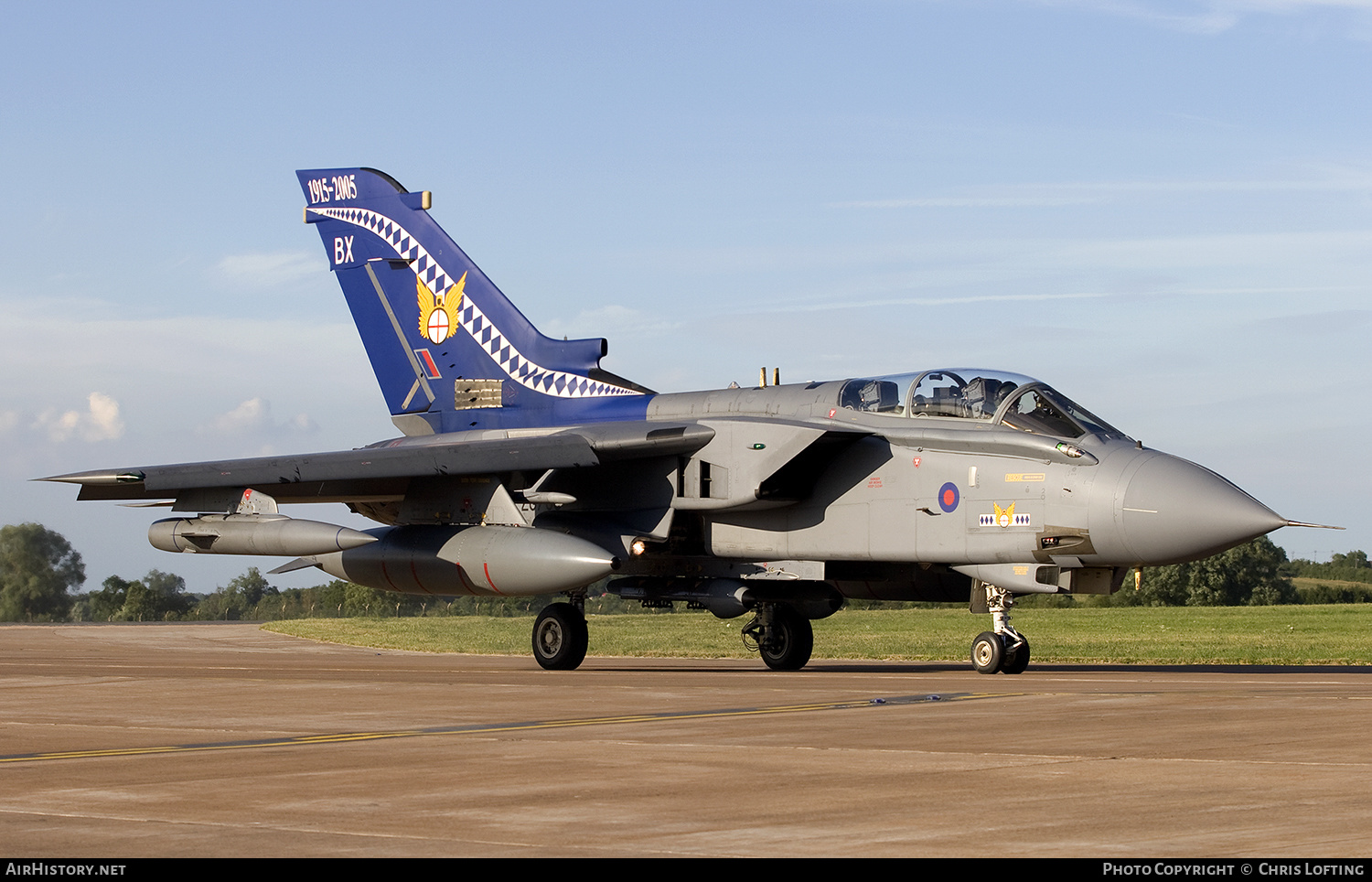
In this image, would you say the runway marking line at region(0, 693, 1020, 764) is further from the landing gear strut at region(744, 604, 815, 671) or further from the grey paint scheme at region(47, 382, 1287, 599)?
the landing gear strut at region(744, 604, 815, 671)

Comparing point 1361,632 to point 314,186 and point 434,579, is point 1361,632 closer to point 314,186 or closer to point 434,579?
point 434,579

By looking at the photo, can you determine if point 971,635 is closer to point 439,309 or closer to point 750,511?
point 750,511

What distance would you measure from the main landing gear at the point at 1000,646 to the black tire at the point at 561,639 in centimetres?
481

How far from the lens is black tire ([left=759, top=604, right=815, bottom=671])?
17906mm

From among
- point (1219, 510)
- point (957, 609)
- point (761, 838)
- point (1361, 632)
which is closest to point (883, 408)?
point (1219, 510)

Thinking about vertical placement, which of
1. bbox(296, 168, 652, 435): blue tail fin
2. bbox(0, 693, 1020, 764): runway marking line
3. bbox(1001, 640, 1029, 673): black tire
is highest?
bbox(296, 168, 652, 435): blue tail fin

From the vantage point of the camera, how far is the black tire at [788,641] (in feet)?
58.7

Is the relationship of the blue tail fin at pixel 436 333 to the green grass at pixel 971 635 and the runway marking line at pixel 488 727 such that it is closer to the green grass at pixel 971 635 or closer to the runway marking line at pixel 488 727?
the green grass at pixel 971 635

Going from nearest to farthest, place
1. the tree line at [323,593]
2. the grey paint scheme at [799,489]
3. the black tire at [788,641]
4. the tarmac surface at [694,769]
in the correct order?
the tarmac surface at [694,769] → the grey paint scheme at [799,489] → the black tire at [788,641] → the tree line at [323,593]

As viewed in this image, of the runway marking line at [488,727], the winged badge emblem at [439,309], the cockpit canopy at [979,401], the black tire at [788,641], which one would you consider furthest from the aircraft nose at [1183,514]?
the winged badge emblem at [439,309]

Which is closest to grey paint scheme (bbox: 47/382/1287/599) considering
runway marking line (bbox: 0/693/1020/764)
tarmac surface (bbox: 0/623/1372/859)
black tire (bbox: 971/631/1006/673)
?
black tire (bbox: 971/631/1006/673)

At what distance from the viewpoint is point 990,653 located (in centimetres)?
1515

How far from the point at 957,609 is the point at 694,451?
3250cm

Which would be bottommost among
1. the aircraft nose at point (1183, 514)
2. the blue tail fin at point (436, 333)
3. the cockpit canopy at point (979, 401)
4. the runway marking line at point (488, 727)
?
the runway marking line at point (488, 727)
